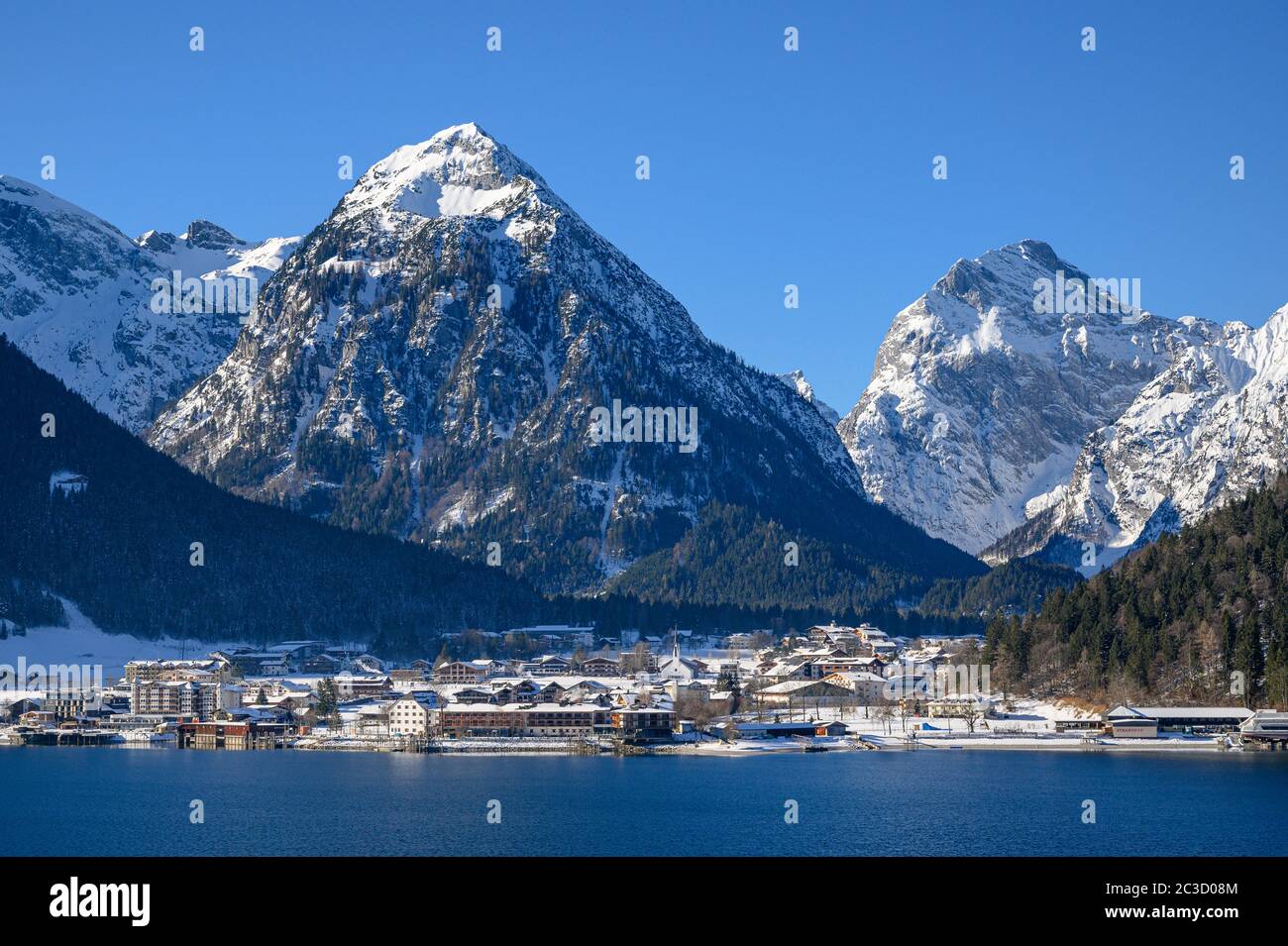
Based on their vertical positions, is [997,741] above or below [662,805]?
above

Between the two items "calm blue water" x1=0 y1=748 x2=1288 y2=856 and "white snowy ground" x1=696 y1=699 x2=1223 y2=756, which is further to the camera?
"white snowy ground" x1=696 y1=699 x2=1223 y2=756

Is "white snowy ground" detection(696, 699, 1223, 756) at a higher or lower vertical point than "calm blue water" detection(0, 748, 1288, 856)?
higher

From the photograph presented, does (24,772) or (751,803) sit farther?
(24,772)

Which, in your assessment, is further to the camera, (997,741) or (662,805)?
(997,741)
